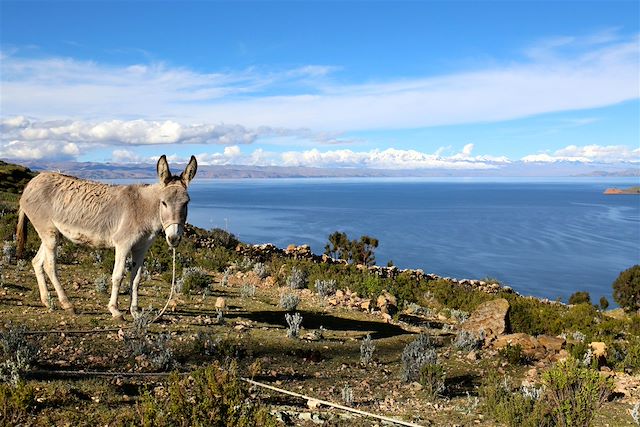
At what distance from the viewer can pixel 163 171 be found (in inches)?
317

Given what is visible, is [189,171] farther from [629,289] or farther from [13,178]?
[13,178]

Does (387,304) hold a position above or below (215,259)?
below

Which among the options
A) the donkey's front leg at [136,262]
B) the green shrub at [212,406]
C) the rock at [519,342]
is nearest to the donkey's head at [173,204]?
the donkey's front leg at [136,262]

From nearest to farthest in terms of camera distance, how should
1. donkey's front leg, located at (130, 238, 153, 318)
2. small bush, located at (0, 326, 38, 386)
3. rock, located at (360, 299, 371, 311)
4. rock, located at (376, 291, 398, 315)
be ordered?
small bush, located at (0, 326, 38, 386)
donkey's front leg, located at (130, 238, 153, 318)
rock, located at (360, 299, 371, 311)
rock, located at (376, 291, 398, 315)

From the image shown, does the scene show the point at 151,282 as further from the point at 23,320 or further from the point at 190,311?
the point at 23,320

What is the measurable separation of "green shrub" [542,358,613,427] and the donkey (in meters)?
6.55

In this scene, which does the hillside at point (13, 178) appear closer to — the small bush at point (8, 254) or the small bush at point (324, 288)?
the small bush at point (8, 254)

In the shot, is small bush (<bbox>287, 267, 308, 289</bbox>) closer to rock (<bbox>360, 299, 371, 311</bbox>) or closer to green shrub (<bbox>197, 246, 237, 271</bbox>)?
rock (<bbox>360, 299, 371, 311</bbox>)

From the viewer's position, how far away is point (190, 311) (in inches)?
441

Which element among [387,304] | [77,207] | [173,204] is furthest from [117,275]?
[387,304]

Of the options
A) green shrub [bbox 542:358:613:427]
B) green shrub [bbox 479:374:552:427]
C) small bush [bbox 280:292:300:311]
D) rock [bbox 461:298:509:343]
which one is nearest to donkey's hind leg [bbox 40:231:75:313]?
small bush [bbox 280:292:300:311]

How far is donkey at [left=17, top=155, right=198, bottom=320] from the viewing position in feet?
28.0

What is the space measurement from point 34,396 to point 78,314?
13.0 ft

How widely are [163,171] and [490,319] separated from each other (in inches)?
406
